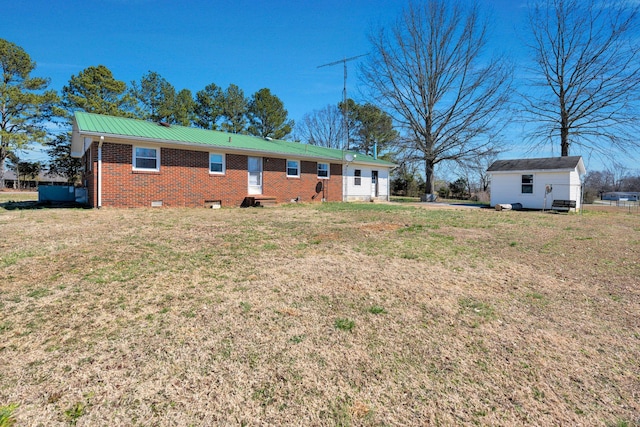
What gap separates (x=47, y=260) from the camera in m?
4.60

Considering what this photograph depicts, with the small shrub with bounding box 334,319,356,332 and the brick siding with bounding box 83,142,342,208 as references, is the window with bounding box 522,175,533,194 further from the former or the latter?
the small shrub with bounding box 334,319,356,332

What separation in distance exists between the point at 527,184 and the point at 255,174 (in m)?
16.8

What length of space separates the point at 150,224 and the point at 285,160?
9657mm

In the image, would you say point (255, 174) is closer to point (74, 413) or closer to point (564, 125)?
point (74, 413)

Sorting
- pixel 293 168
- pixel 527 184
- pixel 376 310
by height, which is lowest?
pixel 376 310

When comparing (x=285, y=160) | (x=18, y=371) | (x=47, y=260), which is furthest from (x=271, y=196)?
(x=18, y=371)

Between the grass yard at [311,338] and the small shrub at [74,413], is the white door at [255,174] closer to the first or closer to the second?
the grass yard at [311,338]

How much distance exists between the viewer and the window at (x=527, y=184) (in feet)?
65.7

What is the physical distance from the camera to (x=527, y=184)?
793 inches

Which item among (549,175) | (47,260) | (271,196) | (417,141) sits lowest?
(47,260)

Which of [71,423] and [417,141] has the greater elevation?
[417,141]

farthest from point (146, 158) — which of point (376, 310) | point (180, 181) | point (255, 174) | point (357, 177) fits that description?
point (357, 177)

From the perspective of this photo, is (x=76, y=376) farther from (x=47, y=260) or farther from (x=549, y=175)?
(x=549, y=175)

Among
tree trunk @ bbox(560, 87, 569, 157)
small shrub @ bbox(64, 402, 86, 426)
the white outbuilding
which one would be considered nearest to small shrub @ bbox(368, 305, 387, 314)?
small shrub @ bbox(64, 402, 86, 426)
